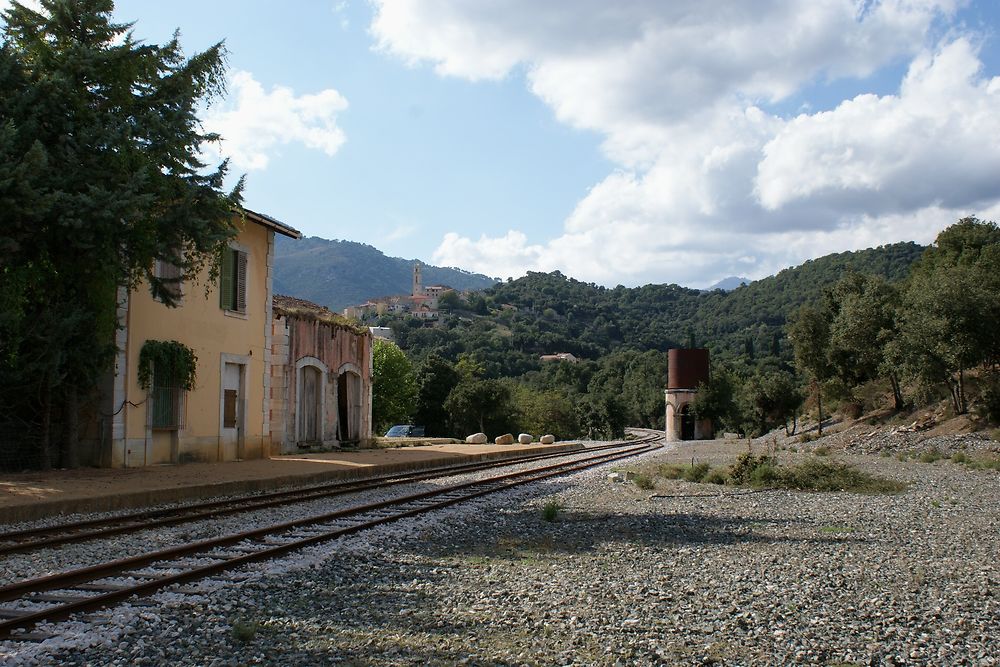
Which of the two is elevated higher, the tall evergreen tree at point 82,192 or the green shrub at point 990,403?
the tall evergreen tree at point 82,192

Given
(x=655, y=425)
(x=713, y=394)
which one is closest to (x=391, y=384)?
(x=713, y=394)

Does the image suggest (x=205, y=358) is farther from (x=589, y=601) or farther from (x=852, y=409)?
(x=852, y=409)

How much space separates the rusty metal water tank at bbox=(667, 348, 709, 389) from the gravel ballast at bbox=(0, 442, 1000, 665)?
53.2 metres

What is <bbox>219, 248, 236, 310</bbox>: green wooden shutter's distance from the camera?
70.2ft

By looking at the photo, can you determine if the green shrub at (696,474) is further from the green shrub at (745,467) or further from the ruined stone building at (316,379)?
the ruined stone building at (316,379)

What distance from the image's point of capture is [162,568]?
24.6 feet

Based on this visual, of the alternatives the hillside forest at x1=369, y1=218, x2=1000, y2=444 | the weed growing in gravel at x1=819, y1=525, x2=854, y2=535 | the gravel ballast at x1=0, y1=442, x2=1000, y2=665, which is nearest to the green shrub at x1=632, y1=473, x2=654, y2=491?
the gravel ballast at x1=0, y1=442, x2=1000, y2=665

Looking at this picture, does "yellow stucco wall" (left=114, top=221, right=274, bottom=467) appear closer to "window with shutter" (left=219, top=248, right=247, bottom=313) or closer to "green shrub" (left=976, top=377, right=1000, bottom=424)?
"window with shutter" (left=219, top=248, right=247, bottom=313)

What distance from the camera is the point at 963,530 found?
11.1 metres

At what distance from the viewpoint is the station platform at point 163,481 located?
38.1 feet

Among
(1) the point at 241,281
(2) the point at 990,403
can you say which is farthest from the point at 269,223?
(2) the point at 990,403

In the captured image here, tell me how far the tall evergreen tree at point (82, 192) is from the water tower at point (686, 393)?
167 ft

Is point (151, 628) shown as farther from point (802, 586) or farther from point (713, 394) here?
point (713, 394)

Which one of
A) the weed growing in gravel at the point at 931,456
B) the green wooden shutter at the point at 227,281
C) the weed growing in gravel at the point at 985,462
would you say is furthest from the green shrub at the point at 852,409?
the green wooden shutter at the point at 227,281
